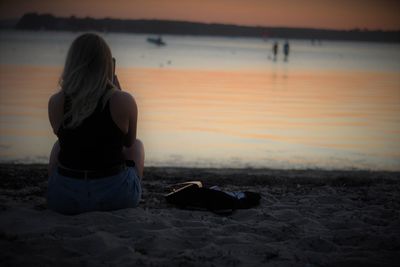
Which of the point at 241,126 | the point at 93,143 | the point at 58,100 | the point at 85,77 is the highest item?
the point at 85,77

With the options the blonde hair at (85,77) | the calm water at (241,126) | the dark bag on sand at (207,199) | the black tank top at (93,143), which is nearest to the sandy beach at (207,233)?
the dark bag on sand at (207,199)

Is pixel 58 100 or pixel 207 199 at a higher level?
pixel 58 100

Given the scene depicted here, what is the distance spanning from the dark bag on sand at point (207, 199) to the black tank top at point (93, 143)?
2.98 feet

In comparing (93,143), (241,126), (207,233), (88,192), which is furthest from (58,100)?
(241,126)

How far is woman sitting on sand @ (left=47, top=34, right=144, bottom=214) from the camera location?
364 centimetres

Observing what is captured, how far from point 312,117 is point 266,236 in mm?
9662

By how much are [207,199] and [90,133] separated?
1319mm

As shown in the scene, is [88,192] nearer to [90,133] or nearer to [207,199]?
[90,133]

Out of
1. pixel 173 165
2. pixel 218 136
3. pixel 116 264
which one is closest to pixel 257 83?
Result: pixel 218 136

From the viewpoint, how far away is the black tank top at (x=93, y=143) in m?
3.67

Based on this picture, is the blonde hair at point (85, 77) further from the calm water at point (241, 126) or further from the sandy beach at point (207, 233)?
the calm water at point (241, 126)

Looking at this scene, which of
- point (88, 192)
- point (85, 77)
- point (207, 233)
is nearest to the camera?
point (85, 77)

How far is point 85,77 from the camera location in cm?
364

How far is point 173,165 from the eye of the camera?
8258 mm
